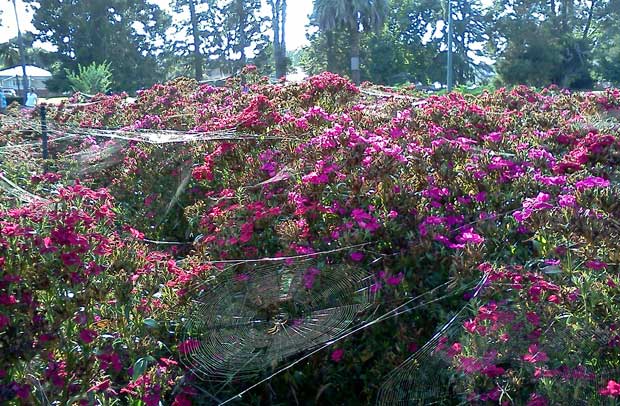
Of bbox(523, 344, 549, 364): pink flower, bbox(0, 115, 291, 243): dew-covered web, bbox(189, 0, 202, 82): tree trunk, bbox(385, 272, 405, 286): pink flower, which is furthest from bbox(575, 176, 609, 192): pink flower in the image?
bbox(189, 0, 202, 82): tree trunk

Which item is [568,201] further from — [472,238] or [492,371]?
[492,371]

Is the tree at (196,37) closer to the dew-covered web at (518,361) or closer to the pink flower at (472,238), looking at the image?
the pink flower at (472,238)

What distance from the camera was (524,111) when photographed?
4.93 meters

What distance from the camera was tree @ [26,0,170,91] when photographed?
39.5 meters

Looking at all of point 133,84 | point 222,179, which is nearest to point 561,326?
point 222,179

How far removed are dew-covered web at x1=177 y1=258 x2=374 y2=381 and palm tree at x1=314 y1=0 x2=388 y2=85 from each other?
25789 millimetres

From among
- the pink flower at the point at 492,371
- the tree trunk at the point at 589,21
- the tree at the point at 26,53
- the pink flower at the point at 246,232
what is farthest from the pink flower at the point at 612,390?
the tree at the point at 26,53

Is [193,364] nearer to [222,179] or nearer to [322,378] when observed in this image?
[322,378]

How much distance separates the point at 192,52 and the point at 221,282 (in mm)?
43768

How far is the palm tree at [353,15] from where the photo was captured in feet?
90.5

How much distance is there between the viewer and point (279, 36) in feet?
112

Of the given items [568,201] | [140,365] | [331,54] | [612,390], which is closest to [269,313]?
[140,365]

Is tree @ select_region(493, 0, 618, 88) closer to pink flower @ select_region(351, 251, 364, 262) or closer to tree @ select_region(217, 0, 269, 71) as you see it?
tree @ select_region(217, 0, 269, 71)

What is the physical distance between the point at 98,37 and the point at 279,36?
39.9 feet
